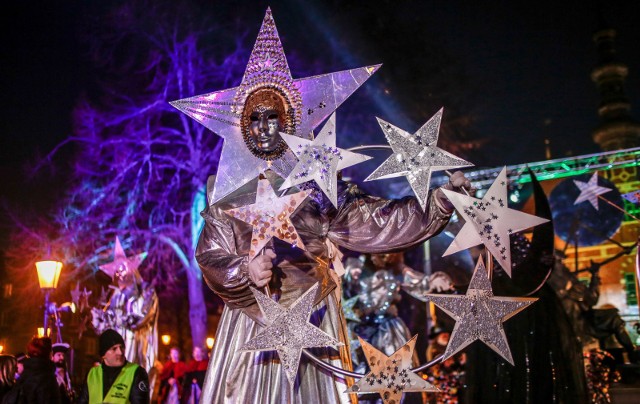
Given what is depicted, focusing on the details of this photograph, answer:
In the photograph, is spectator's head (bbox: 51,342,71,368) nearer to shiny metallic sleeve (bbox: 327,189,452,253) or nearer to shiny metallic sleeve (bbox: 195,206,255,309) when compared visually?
shiny metallic sleeve (bbox: 195,206,255,309)

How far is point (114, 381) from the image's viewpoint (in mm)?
5461

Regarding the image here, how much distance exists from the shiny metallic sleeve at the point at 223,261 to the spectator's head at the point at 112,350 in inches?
86.7

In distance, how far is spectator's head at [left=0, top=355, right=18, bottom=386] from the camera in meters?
7.96

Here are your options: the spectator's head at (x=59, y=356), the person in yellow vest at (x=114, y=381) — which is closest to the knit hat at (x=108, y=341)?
the person in yellow vest at (x=114, y=381)

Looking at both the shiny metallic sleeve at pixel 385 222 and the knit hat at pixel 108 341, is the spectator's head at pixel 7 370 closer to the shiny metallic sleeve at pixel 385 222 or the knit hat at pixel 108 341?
the knit hat at pixel 108 341

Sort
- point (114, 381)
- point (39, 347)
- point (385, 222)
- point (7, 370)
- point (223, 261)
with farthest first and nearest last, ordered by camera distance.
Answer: point (7, 370), point (39, 347), point (114, 381), point (385, 222), point (223, 261)

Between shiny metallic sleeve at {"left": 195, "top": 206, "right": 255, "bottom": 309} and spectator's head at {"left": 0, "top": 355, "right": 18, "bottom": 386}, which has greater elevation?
shiny metallic sleeve at {"left": 195, "top": 206, "right": 255, "bottom": 309}

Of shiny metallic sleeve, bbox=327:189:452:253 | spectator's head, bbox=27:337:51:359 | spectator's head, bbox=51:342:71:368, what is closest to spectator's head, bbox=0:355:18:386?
spectator's head, bbox=51:342:71:368

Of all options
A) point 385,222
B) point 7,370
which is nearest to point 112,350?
point 385,222

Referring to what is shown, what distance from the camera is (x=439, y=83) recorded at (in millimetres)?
17688

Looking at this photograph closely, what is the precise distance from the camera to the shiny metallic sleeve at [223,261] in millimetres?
3580

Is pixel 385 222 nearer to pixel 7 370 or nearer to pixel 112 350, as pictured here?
pixel 112 350

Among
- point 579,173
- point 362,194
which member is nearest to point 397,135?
point 362,194

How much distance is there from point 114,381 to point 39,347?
1.82 meters
